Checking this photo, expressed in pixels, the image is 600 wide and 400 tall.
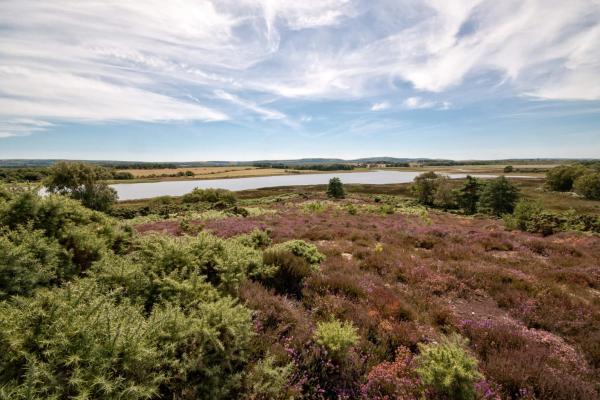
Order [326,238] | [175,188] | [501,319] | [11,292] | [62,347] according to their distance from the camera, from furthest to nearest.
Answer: [175,188] → [326,238] → [501,319] → [11,292] → [62,347]

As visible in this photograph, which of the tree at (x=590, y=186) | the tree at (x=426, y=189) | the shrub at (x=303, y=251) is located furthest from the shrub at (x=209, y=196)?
the tree at (x=590, y=186)

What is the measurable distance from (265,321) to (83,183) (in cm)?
5189

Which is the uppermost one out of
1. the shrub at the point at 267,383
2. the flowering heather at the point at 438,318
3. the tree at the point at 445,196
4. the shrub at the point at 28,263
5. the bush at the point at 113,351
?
the shrub at the point at 28,263

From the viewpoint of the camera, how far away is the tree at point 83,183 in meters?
40.4

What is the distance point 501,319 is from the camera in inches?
217

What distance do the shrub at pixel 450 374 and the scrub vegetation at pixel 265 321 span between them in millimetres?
20

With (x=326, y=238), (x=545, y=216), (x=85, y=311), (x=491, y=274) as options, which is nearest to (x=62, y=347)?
(x=85, y=311)

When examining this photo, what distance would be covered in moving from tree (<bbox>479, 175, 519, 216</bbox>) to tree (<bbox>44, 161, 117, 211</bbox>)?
69.7m

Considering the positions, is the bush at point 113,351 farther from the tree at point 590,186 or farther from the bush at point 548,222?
the tree at point 590,186

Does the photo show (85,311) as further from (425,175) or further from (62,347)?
(425,175)

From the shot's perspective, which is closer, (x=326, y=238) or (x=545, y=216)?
(x=326, y=238)

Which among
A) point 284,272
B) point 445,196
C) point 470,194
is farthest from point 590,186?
point 284,272

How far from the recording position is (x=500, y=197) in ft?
164

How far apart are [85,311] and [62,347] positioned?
1.79 feet
